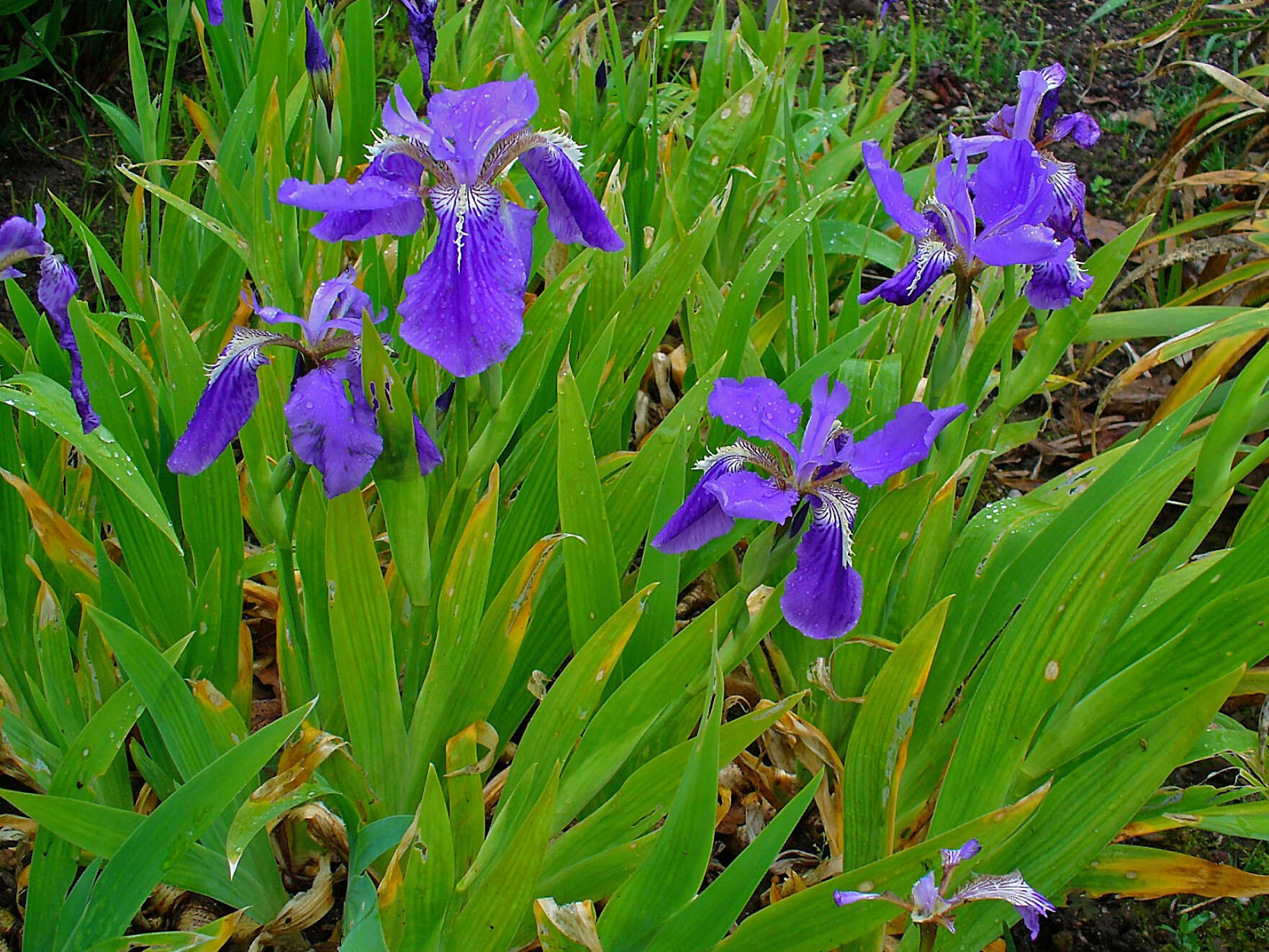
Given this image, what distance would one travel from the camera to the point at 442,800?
3.31ft

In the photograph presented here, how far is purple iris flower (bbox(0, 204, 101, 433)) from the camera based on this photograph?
1.26 m

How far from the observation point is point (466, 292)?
1.01 meters

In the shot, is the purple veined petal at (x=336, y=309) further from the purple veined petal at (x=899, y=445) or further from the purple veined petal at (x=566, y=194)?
the purple veined petal at (x=899, y=445)

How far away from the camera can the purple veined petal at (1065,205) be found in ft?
5.35

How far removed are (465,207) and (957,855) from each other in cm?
79

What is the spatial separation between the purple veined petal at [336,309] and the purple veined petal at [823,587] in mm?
499

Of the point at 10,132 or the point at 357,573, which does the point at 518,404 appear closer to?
the point at 357,573

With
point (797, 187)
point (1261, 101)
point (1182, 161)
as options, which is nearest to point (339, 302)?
point (797, 187)

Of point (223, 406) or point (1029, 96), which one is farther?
point (1029, 96)

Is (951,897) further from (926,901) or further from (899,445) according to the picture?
(899,445)

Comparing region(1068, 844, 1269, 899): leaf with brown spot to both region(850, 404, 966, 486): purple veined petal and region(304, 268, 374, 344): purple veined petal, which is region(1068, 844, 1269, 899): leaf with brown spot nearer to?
region(850, 404, 966, 486): purple veined petal

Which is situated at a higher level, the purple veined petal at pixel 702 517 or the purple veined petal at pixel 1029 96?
the purple veined petal at pixel 1029 96

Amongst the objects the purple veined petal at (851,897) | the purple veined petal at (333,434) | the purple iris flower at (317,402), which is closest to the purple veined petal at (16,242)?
the purple iris flower at (317,402)

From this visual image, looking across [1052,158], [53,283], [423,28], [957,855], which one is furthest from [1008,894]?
[423,28]
